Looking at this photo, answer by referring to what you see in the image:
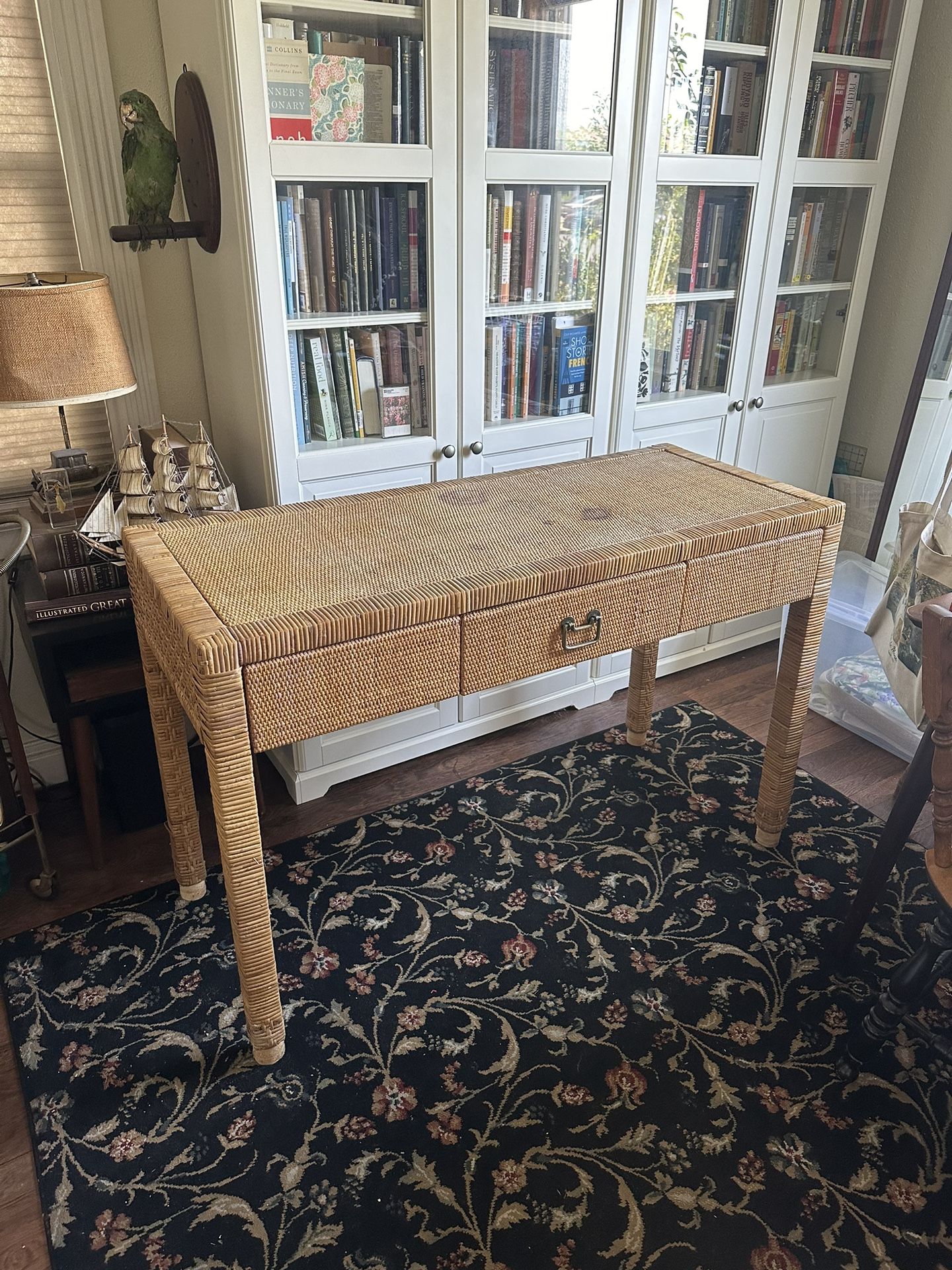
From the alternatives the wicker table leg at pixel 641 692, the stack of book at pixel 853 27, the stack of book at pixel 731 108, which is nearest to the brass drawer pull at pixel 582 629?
the wicker table leg at pixel 641 692

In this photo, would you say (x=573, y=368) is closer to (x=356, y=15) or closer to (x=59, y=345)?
(x=356, y=15)

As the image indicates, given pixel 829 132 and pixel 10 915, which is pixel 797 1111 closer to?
pixel 10 915

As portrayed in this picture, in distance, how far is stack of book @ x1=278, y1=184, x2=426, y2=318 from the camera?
1908 millimetres

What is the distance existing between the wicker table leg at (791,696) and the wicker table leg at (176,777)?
129 cm

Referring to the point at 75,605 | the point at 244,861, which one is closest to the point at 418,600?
the point at 244,861

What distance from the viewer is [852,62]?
2.46 metres

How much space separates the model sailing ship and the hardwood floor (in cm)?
71

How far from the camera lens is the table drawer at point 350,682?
1.34 meters

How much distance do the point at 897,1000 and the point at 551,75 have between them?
2.11 meters

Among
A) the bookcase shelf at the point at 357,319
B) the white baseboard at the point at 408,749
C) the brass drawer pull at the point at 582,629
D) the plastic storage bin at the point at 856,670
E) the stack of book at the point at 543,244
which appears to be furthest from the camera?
the plastic storage bin at the point at 856,670

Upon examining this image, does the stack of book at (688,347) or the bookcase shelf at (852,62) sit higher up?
the bookcase shelf at (852,62)

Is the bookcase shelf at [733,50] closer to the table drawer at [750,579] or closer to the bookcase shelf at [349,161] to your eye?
the bookcase shelf at [349,161]

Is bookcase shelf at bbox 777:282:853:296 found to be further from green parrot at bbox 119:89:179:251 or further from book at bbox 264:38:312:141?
green parrot at bbox 119:89:179:251

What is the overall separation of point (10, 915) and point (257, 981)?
755mm
